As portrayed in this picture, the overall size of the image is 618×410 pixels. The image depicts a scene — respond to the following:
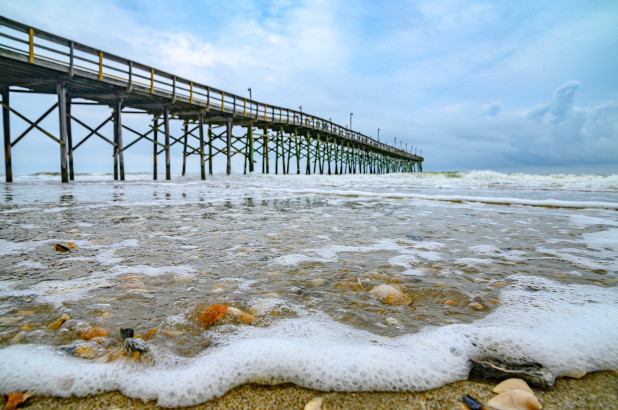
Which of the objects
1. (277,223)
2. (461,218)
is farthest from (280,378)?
(461,218)

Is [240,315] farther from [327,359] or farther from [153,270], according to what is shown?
[153,270]

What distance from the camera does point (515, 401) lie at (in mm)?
877

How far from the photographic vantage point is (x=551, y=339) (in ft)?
3.90

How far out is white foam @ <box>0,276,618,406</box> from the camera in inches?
37.7

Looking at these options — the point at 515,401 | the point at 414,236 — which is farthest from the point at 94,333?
the point at 414,236

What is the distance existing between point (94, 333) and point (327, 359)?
0.88 meters

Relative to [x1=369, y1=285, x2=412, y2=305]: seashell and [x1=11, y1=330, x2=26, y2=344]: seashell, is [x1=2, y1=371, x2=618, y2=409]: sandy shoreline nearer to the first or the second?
[x1=11, y1=330, x2=26, y2=344]: seashell

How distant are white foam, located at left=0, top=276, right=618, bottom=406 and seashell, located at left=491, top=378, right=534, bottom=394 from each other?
107mm

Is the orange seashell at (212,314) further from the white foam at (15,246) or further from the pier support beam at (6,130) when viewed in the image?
the pier support beam at (6,130)

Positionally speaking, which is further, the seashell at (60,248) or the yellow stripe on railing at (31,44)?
the yellow stripe on railing at (31,44)

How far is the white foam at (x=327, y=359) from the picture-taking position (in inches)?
37.7

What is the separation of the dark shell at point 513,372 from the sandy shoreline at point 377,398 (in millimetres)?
29

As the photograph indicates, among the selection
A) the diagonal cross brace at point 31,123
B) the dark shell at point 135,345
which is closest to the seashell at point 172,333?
the dark shell at point 135,345

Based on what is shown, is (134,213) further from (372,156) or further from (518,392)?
(372,156)
